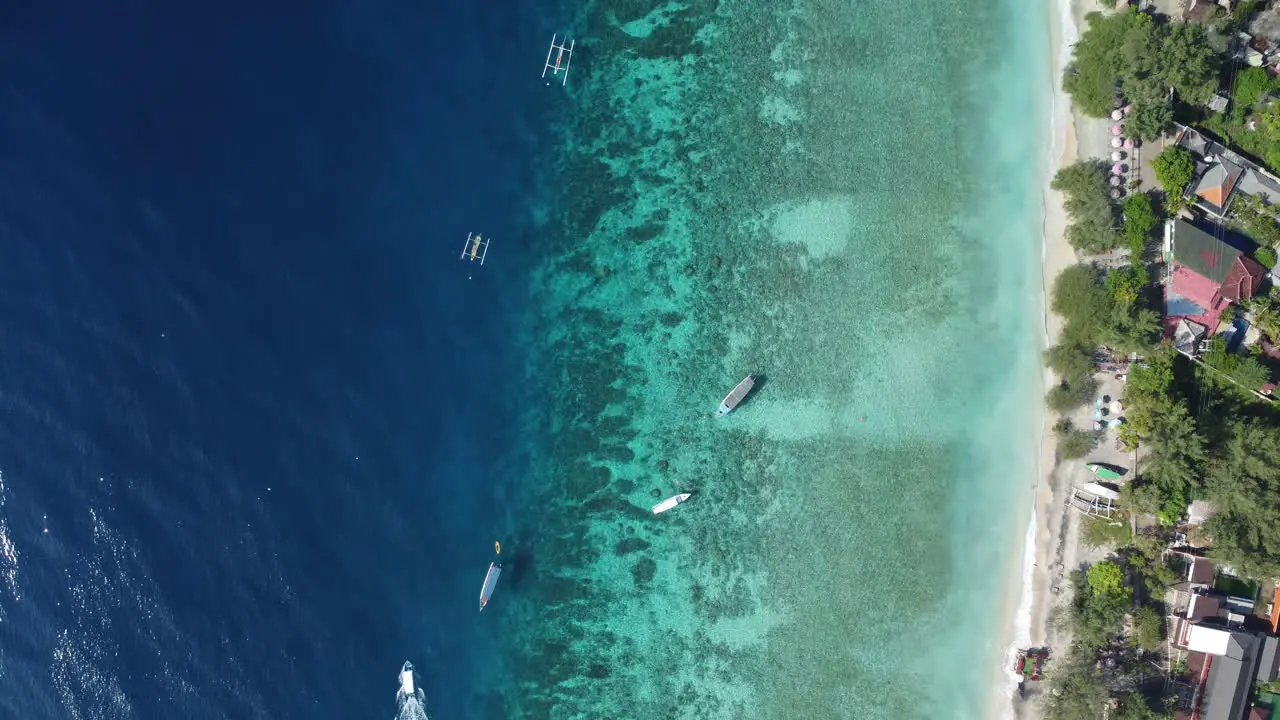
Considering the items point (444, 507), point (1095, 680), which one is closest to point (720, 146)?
point (444, 507)

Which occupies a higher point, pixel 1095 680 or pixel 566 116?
pixel 566 116

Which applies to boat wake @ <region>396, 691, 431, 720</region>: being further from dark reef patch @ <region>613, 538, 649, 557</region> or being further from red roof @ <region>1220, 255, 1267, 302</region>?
red roof @ <region>1220, 255, 1267, 302</region>

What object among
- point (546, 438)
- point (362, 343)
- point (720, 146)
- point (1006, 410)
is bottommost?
point (546, 438)

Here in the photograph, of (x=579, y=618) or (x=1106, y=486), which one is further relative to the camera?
(x=579, y=618)

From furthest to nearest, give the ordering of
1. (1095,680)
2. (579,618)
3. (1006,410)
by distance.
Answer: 1. (579,618)
2. (1006,410)
3. (1095,680)

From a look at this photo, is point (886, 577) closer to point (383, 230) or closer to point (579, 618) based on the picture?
point (579, 618)
